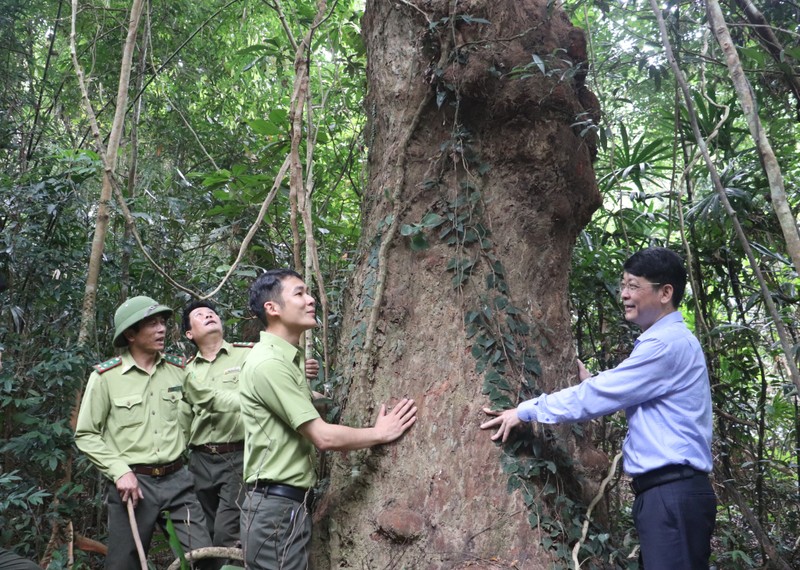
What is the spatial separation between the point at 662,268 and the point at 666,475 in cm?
87

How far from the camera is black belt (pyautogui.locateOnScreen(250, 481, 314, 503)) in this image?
3000 mm

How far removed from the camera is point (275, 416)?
9.93 ft

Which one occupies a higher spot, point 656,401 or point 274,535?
point 656,401

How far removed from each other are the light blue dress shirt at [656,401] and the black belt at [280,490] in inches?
42.9

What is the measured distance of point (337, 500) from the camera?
3.17 meters

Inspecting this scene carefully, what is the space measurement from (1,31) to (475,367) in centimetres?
628

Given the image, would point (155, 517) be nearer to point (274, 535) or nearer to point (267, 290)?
point (274, 535)

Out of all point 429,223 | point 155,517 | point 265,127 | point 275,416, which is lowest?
point 155,517

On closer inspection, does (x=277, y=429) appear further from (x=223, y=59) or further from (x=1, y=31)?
(x=223, y=59)

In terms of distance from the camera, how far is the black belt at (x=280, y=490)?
9.84 ft

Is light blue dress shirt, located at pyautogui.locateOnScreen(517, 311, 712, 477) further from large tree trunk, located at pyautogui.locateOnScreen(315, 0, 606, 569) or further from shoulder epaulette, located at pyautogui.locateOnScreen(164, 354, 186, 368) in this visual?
shoulder epaulette, located at pyautogui.locateOnScreen(164, 354, 186, 368)

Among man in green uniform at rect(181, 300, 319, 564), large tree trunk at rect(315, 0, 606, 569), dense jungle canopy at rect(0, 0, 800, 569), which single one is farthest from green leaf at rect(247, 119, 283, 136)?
man in green uniform at rect(181, 300, 319, 564)

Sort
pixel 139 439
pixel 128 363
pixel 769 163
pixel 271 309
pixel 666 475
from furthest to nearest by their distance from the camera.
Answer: pixel 128 363, pixel 139 439, pixel 271 309, pixel 666 475, pixel 769 163

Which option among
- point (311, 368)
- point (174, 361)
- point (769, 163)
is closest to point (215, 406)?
point (174, 361)
